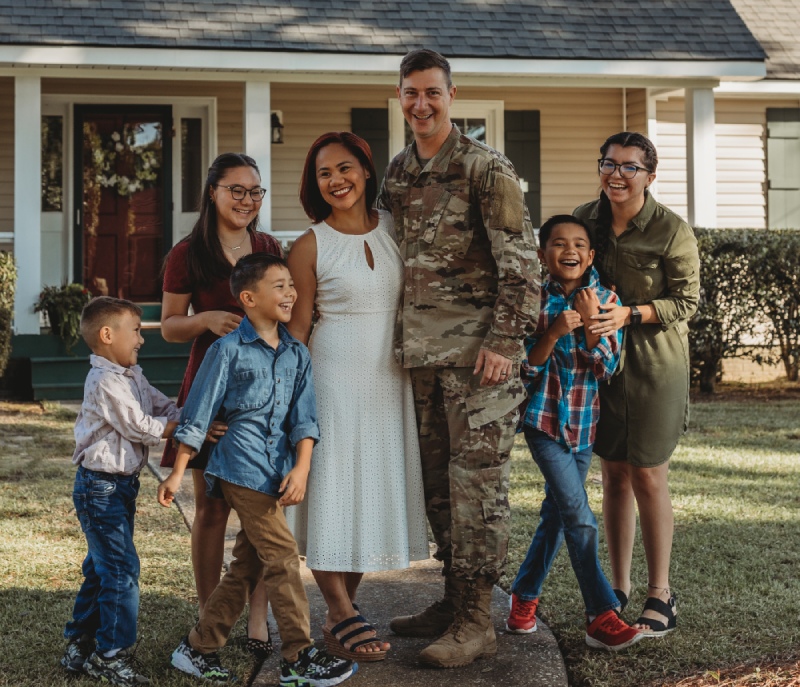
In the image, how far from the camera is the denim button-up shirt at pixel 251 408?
139 inches

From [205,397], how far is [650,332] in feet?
5.27

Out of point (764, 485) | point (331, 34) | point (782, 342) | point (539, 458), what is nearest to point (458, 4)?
point (331, 34)

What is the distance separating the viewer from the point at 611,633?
12.8ft

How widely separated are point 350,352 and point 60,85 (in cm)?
997

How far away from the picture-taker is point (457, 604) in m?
3.98

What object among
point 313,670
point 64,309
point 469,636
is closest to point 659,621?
point 469,636

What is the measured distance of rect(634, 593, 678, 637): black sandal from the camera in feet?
13.2

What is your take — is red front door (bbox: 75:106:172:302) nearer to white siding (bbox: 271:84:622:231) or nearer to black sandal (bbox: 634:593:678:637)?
white siding (bbox: 271:84:622:231)

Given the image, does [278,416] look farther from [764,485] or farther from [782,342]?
[782,342]

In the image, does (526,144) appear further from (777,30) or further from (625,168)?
(625,168)

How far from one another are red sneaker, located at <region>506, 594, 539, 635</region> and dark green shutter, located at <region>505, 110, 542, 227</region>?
32.2 feet

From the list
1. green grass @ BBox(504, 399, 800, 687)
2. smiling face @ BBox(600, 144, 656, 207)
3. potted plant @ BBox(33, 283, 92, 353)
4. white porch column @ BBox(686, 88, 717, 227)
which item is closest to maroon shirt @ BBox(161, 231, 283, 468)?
smiling face @ BBox(600, 144, 656, 207)

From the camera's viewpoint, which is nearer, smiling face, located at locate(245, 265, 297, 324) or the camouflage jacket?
smiling face, located at locate(245, 265, 297, 324)

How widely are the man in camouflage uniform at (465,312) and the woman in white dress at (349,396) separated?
12cm
